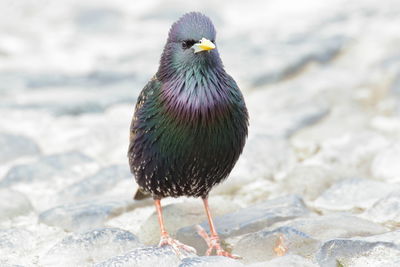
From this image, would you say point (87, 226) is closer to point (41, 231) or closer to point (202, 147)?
point (41, 231)

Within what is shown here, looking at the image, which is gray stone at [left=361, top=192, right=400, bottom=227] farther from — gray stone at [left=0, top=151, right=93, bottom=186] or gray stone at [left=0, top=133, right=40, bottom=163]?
gray stone at [left=0, top=133, right=40, bottom=163]

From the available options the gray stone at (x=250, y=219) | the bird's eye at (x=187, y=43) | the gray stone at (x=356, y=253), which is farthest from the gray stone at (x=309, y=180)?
the bird's eye at (x=187, y=43)

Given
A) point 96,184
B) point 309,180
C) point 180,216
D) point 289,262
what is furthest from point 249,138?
point 289,262

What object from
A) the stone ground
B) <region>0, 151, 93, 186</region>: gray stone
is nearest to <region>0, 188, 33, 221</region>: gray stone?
the stone ground

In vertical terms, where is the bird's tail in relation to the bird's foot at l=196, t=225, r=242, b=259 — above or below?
above

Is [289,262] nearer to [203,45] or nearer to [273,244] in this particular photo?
[273,244]
